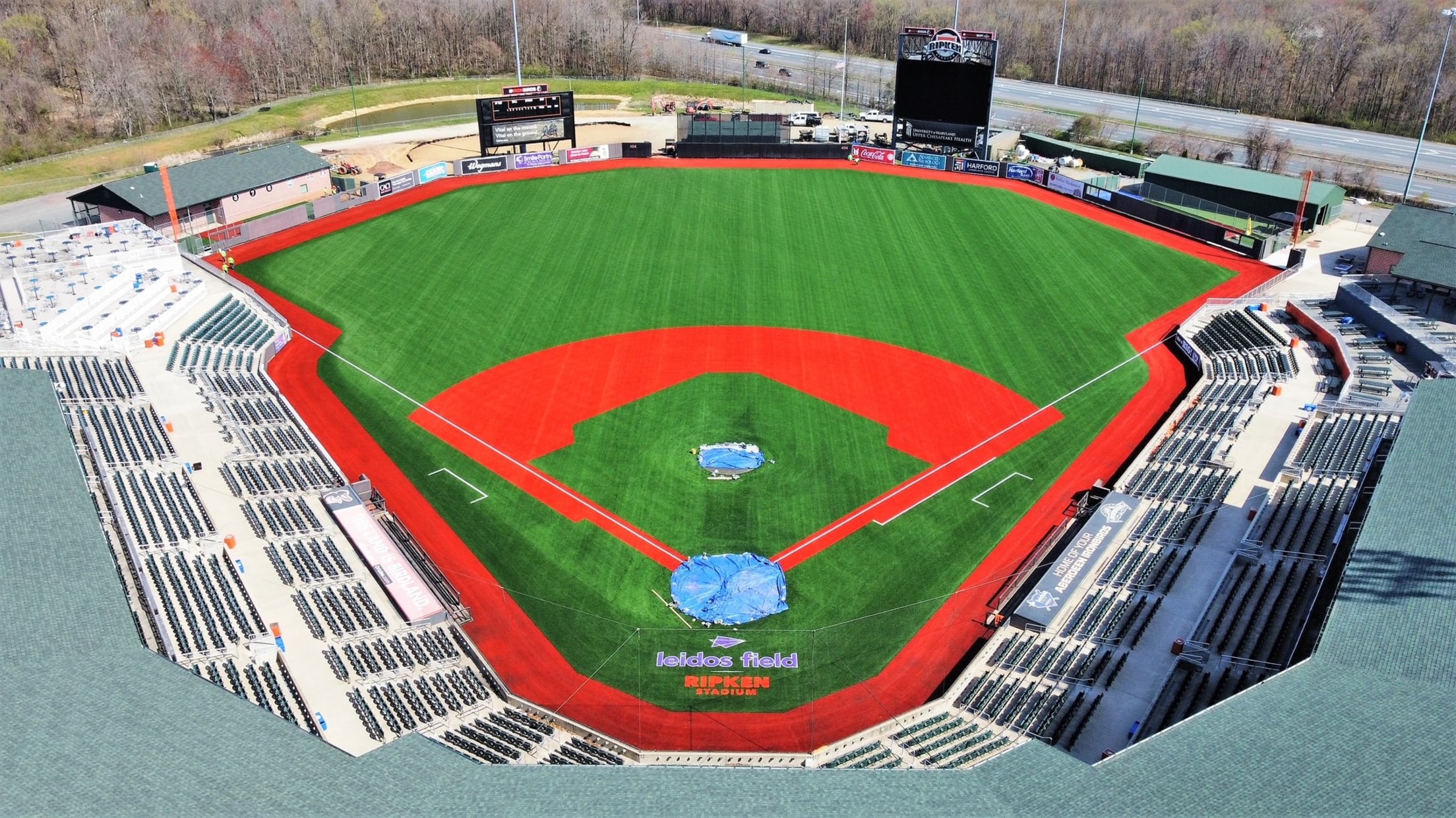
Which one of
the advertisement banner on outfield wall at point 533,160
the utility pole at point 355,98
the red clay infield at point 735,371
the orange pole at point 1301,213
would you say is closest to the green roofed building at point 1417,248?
the orange pole at point 1301,213

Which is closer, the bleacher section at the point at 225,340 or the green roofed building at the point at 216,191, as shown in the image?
the bleacher section at the point at 225,340

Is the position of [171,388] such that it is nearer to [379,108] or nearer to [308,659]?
[308,659]

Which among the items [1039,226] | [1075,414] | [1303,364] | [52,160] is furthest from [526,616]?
[52,160]

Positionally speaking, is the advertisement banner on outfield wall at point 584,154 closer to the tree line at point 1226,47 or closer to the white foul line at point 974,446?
the white foul line at point 974,446

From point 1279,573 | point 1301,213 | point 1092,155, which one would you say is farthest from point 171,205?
point 1301,213

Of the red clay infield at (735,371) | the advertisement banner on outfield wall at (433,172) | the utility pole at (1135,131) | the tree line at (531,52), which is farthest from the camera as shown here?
the tree line at (531,52)
